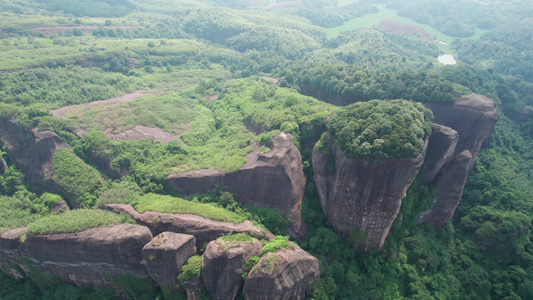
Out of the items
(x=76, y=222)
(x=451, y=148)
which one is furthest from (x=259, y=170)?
(x=451, y=148)

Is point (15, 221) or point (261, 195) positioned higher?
point (261, 195)

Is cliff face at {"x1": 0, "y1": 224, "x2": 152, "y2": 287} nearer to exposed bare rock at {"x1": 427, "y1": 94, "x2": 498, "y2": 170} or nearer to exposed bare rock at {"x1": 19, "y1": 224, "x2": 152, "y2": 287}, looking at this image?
exposed bare rock at {"x1": 19, "y1": 224, "x2": 152, "y2": 287}

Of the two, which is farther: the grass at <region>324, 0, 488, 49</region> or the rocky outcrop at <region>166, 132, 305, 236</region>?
the grass at <region>324, 0, 488, 49</region>

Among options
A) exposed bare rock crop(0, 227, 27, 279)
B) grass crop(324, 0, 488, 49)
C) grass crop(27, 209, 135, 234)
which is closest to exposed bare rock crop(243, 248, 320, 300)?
grass crop(27, 209, 135, 234)

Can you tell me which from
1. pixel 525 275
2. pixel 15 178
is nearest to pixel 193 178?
pixel 15 178

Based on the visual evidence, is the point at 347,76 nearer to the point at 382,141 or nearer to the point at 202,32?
the point at 382,141
